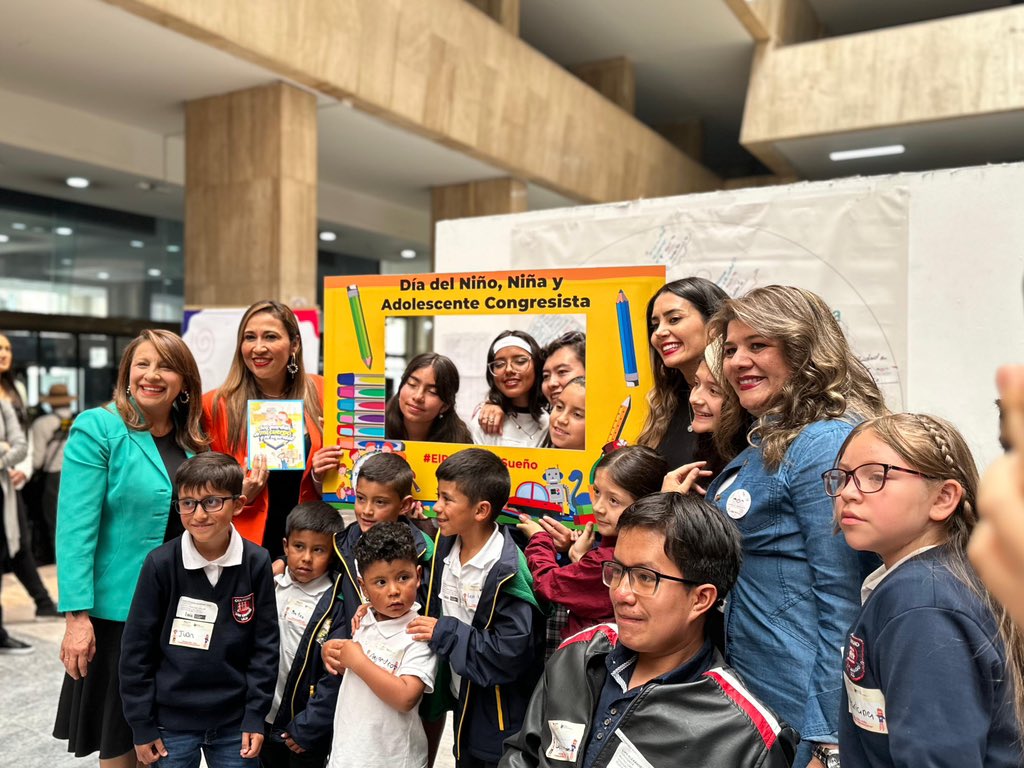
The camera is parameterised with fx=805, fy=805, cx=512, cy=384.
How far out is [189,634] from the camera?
2283mm

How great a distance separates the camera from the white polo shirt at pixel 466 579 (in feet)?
7.28

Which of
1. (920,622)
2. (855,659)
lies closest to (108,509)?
(855,659)

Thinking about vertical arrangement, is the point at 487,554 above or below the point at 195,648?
above

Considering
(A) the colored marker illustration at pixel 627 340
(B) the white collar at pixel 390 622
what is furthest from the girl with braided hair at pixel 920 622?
(B) the white collar at pixel 390 622

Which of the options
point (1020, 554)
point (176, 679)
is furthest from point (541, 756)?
point (1020, 554)

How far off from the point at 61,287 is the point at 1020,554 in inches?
333

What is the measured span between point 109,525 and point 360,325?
1.01m

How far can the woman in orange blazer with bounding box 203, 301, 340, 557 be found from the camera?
2832 millimetres

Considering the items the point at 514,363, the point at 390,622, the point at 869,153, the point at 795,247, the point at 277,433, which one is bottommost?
the point at 390,622

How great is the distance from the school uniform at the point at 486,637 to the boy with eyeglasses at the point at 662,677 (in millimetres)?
345

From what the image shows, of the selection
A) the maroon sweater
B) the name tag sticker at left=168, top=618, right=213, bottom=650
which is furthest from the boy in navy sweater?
the maroon sweater

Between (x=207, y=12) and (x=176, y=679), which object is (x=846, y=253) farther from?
(x=207, y=12)

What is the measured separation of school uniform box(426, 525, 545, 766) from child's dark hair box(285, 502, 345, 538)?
431 mm

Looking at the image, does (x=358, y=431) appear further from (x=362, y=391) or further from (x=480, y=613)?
(x=480, y=613)
